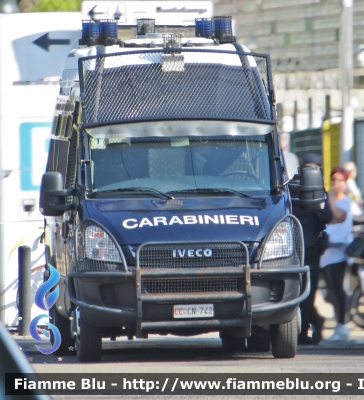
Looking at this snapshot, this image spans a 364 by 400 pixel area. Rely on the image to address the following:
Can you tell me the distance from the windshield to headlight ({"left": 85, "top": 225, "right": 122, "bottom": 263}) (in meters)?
0.68

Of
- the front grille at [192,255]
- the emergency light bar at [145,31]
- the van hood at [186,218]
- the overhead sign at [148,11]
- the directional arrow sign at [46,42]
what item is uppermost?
the overhead sign at [148,11]

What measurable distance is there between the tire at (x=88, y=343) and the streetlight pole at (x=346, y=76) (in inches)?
401

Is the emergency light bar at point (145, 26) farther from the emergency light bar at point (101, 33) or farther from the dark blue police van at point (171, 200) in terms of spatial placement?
the dark blue police van at point (171, 200)

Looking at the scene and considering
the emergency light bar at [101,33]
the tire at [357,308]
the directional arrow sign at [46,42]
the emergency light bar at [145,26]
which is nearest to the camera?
the emergency light bar at [101,33]

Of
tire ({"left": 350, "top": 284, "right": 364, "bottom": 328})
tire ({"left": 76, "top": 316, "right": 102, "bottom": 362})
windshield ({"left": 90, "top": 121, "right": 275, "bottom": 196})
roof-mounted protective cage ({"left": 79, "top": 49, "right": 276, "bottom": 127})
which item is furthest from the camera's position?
tire ({"left": 350, "top": 284, "right": 364, "bottom": 328})

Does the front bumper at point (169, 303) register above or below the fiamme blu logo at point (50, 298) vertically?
above

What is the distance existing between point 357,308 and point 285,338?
211 cm

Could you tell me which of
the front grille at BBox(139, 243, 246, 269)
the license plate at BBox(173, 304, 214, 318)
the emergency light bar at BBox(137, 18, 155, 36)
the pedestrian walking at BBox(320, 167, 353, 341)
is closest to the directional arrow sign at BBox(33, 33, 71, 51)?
the emergency light bar at BBox(137, 18, 155, 36)

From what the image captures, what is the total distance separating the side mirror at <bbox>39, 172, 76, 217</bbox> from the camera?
879 centimetres

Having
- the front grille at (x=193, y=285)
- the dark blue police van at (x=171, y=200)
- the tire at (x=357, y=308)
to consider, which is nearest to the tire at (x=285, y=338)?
the dark blue police van at (x=171, y=200)

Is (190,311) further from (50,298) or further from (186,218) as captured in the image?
(50,298)

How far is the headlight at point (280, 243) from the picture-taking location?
8328 mm

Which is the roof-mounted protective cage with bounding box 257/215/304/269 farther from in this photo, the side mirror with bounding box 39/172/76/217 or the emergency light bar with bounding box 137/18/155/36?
the emergency light bar with bounding box 137/18/155/36

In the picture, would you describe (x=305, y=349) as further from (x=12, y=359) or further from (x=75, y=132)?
(x=12, y=359)
